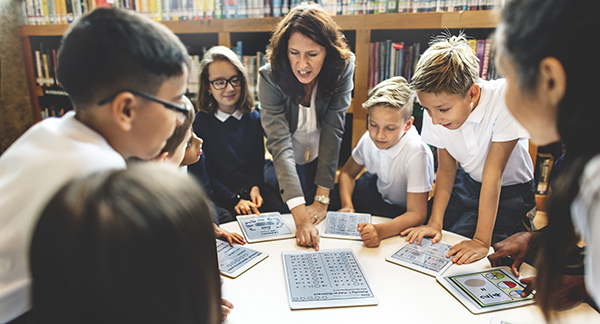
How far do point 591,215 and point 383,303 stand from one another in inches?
19.8

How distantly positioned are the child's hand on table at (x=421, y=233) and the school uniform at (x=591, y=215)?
0.69 meters

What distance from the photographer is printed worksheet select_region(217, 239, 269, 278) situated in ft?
3.30

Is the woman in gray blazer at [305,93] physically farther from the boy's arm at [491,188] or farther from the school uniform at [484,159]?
the boy's arm at [491,188]

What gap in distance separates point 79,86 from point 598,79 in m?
0.82

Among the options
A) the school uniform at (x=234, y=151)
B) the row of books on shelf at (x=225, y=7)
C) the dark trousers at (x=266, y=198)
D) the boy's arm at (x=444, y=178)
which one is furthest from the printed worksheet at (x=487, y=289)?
the row of books on shelf at (x=225, y=7)

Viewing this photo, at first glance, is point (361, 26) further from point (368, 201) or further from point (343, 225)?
point (343, 225)

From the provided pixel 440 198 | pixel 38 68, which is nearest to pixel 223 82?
pixel 440 198

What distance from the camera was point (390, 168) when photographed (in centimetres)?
165

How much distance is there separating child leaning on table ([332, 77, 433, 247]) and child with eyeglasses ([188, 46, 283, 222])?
46cm

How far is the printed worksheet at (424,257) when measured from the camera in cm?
103

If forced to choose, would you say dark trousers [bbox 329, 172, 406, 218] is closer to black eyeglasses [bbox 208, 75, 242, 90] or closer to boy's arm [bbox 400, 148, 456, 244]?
boy's arm [bbox 400, 148, 456, 244]

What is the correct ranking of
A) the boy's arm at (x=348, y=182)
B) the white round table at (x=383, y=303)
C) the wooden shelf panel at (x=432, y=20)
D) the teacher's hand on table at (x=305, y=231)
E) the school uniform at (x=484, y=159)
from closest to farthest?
1. the white round table at (x=383, y=303)
2. the teacher's hand on table at (x=305, y=231)
3. the school uniform at (x=484, y=159)
4. the boy's arm at (x=348, y=182)
5. the wooden shelf panel at (x=432, y=20)

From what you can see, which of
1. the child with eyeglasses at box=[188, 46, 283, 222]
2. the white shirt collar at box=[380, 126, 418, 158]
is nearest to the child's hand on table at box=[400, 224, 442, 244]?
the white shirt collar at box=[380, 126, 418, 158]

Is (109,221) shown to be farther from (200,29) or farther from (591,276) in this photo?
(200,29)
